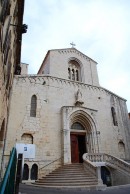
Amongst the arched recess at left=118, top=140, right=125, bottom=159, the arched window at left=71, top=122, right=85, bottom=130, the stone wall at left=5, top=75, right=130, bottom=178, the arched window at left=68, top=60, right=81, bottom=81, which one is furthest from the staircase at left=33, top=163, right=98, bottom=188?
the arched window at left=68, top=60, right=81, bottom=81

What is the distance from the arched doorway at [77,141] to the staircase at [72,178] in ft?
8.03

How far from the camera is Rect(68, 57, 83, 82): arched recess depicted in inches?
790

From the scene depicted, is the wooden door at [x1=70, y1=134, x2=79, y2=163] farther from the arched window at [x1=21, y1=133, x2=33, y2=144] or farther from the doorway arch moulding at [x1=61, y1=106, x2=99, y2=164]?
the arched window at [x1=21, y1=133, x2=33, y2=144]

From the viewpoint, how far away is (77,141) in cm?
1622

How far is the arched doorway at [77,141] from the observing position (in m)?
15.4

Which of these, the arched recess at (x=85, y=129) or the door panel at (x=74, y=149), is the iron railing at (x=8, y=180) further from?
the arched recess at (x=85, y=129)

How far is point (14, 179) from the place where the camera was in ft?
9.07

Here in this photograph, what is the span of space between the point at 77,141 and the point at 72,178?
221 inches

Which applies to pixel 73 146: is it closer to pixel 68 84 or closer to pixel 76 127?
pixel 76 127

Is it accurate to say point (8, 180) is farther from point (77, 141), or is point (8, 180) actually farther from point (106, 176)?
point (77, 141)

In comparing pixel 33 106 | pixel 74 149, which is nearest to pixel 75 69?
pixel 33 106

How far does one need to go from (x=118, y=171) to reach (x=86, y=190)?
15.2 ft

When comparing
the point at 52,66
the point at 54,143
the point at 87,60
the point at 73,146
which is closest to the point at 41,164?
the point at 54,143

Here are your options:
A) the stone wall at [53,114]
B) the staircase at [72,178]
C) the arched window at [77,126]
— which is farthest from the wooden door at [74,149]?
the staircase at [72,178]
